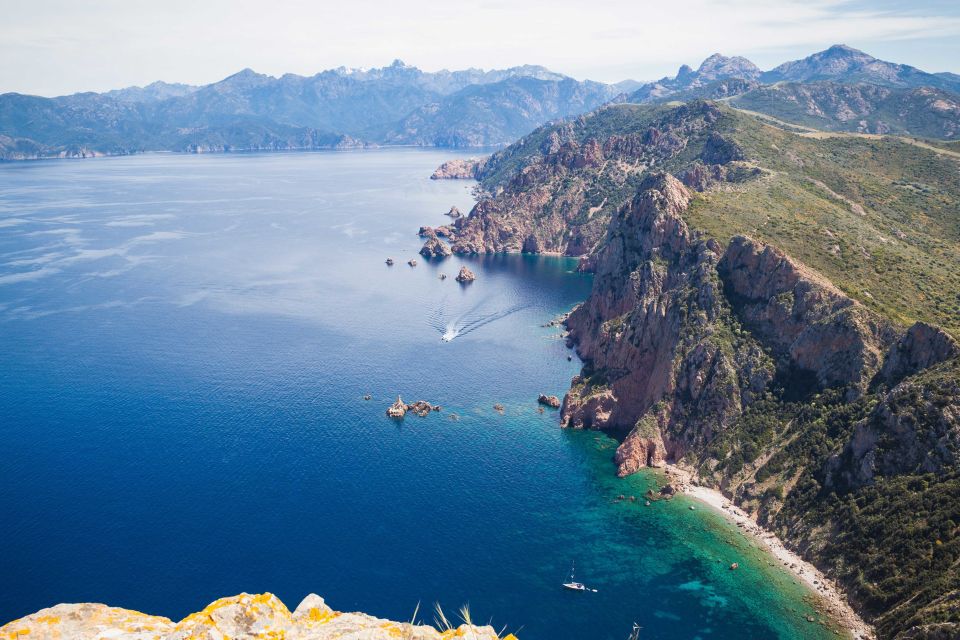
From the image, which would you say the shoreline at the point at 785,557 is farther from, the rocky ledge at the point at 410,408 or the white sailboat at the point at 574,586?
the rocky ledge at the point at 410,408

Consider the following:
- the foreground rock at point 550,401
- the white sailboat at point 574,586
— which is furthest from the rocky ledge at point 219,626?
the foreground rock at point 550,401

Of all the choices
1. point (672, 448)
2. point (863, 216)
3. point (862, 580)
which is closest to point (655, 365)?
point (672, 448)

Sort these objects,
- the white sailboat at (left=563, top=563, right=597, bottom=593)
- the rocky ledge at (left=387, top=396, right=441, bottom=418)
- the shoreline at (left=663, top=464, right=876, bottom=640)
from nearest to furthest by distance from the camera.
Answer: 1. the shoreline at (left=663, top=464, right=876, bottom=640)
2. the white sailboat at (left=563, top=563, right=597, bottom=593)
3. the rocky ledge at (left=387, top=396, right=441, bottom=418)

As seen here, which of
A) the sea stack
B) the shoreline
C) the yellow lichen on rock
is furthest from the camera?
the sea stack

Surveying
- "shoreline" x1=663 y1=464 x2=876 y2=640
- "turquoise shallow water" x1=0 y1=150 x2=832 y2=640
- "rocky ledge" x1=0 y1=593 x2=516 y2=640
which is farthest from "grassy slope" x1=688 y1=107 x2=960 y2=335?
"rocky ledge" x1=0 y1=593 x2=516 y2=640

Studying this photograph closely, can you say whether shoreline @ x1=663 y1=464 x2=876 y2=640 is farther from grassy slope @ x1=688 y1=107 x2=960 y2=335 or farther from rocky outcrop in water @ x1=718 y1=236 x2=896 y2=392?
grassy slope @ x1=688 y1=107 x2=960 y2=335

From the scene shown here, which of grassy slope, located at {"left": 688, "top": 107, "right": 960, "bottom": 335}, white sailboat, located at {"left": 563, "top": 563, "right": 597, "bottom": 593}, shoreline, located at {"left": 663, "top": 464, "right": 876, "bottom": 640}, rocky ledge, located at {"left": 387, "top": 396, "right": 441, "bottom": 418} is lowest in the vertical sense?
white sailboat, located at {"left": 563, "top": 563, "right": 597, "bottom": 593}

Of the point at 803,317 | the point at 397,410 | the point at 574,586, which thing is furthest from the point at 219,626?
the point at 803,317

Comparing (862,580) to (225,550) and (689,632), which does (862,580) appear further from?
(225,550)
